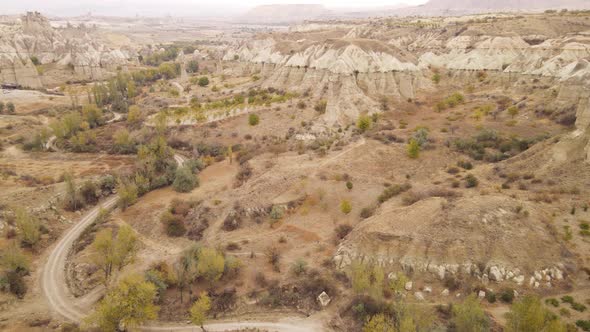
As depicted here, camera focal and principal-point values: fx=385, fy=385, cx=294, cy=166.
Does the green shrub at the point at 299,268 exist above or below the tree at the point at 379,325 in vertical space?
below

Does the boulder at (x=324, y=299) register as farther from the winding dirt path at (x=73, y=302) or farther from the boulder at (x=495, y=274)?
the boulder at (x=495, y=274)

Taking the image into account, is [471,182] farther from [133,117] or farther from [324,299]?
[133,117]

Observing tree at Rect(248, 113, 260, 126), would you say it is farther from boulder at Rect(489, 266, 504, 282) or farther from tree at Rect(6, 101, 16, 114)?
tree at Rect(6, 101, 16, 114)

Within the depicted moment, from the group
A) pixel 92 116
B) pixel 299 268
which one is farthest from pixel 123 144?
pixel 299 268

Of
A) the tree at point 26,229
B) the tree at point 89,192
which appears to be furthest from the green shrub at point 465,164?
the tree at point 26,229

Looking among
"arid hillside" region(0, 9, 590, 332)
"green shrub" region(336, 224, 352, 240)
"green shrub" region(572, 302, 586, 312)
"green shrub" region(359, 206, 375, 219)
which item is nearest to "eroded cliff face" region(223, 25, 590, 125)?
"arid hillside" region(0, 9, 590, 332)

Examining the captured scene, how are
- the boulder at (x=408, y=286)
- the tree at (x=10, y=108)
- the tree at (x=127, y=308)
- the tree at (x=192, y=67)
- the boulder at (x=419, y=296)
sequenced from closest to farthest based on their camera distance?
the tree at (x=127, y=308) < the boulder at (x=419, y=296) < the boulder at (x=408, y=286) < the tree at (x=10, y=108) < the tree at (x=192, y=67)
